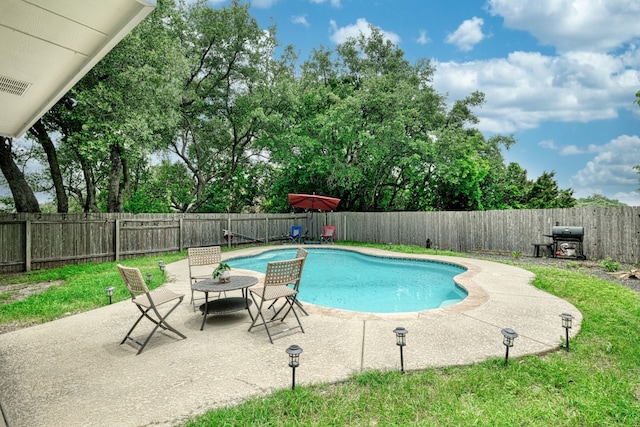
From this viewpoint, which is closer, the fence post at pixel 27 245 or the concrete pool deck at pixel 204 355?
the concrete pool deck at pixel 204 355

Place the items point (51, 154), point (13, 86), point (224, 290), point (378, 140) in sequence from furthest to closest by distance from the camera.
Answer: point (378, 140) → point (51, 154) → point (224, 290) → point (13, 86)

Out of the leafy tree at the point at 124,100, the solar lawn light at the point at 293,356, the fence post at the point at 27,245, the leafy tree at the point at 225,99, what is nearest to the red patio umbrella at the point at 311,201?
the leafy tree at the point at 225,99

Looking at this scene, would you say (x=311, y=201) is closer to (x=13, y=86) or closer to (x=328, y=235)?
(x=328, y=235)

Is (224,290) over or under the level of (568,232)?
under

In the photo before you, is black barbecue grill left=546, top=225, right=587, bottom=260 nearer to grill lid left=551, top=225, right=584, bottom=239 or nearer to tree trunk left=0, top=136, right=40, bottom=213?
grill lid left=551, top=225, right=584, bottom=239

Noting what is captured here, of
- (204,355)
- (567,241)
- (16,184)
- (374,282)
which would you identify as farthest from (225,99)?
(567,241)

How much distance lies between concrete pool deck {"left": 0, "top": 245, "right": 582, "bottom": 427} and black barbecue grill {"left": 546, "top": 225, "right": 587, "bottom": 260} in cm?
522

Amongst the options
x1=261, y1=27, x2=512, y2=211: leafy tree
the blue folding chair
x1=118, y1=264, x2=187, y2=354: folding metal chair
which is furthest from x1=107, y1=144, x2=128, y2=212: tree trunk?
x1=118, y1=264, x2=187, y2=354: folding metal chair

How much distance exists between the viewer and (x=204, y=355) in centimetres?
306

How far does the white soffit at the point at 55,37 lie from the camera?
205 centimetres

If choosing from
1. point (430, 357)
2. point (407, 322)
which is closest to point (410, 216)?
point (407, 322)

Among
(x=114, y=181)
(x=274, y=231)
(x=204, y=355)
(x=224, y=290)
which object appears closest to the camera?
(x=204, y=355)

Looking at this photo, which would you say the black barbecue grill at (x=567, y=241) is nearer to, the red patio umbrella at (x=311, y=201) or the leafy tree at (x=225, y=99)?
the red patio umbrella at (x=311, y=201)

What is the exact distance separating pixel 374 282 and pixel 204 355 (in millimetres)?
5418
